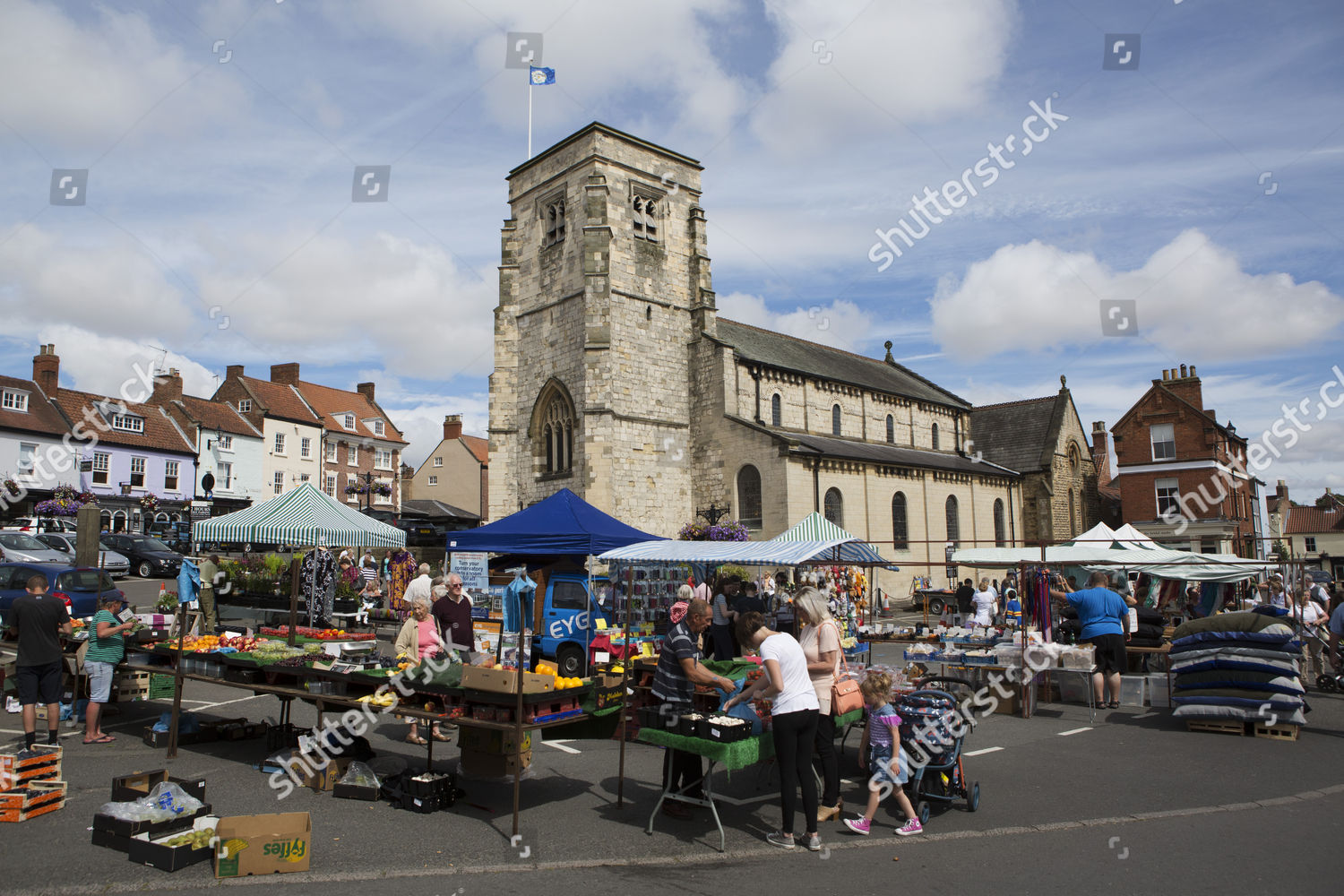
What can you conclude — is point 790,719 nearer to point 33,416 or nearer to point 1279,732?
point 1279,732

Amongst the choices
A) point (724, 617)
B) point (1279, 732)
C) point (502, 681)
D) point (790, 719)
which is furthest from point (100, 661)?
point (1279, 732)

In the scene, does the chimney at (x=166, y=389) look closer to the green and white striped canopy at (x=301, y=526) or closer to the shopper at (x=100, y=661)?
the green and white striped canopy at (x=301, y=526)

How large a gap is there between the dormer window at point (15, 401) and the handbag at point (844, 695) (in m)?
44.2

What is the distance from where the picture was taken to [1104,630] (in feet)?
36.4

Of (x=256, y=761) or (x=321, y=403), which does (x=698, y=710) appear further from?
(x=321, y=403)

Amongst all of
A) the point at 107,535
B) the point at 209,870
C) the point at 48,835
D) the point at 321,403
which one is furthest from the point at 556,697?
the point at 321,403

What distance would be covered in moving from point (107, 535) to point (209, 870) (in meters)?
29.5

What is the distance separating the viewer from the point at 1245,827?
6371 millimetres

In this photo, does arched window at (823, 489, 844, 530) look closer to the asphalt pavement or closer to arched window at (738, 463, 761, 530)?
arched window at (738, 463, 761, 530)

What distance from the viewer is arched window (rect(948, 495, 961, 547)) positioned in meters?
36.2

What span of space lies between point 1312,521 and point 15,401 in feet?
278

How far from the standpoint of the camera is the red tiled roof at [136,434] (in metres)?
39.8

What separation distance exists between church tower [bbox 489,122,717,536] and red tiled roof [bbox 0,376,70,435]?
23.1 meters

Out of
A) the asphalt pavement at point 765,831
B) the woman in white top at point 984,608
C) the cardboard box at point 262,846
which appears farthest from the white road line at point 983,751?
the cardboard box at point 262,846
